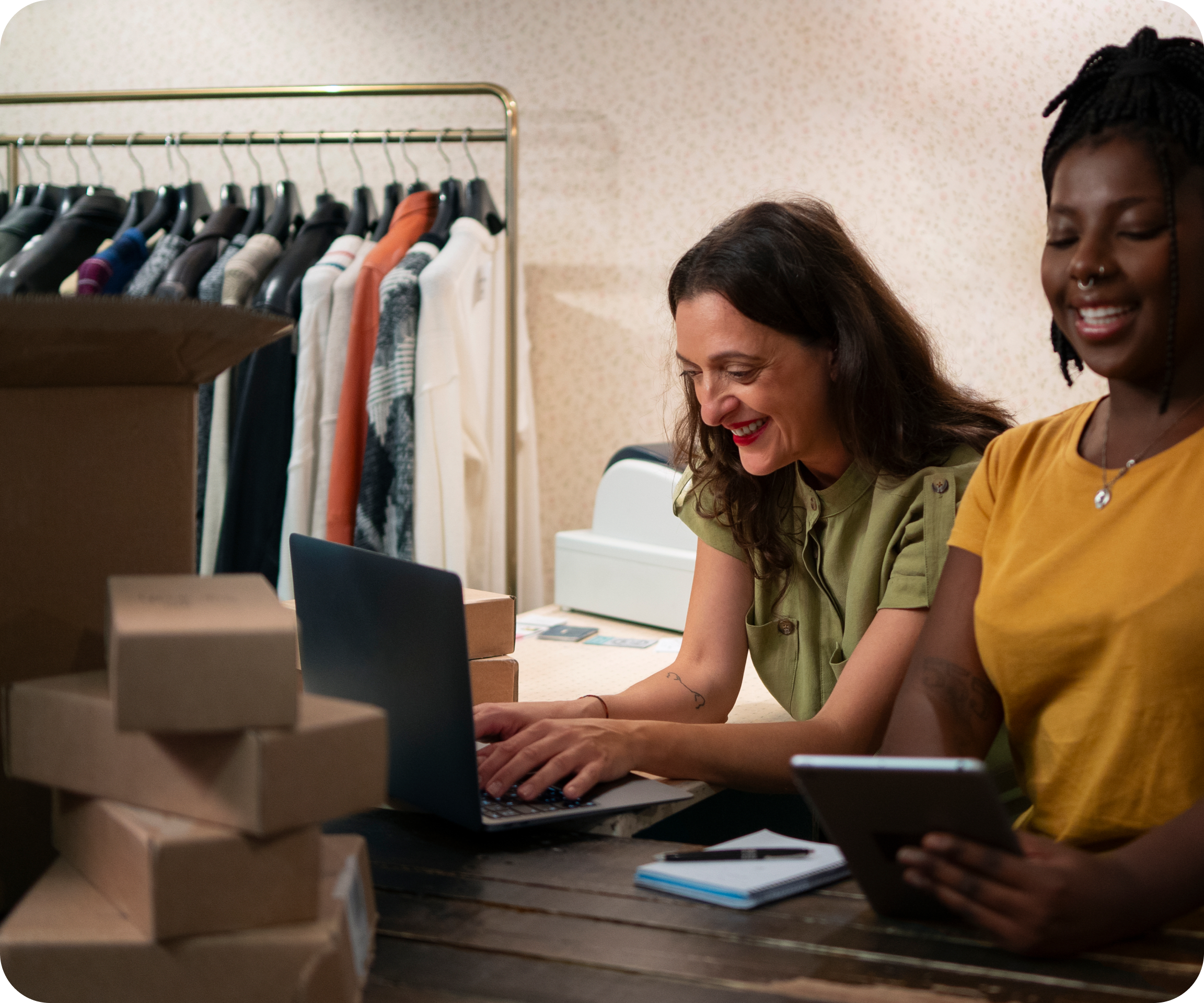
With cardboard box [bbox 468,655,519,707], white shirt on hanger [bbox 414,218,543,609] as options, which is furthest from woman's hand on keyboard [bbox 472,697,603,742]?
white shirt on hanger [bbox 414,218,543,609]

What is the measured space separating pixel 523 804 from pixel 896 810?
1.24 ft

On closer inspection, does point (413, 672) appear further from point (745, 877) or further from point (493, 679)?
point (493, 679)

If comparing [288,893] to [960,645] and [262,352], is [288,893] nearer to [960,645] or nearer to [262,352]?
[960,645]

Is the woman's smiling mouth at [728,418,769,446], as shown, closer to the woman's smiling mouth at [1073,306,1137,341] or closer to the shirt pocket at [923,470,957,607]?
the shirt pocket at [923,470,957,607]

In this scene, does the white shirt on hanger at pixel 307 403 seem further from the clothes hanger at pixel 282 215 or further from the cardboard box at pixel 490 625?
the cardboard box at pixel 490 625

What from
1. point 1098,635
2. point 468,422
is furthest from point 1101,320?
point 468,422

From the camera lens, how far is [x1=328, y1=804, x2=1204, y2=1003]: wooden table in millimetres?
678

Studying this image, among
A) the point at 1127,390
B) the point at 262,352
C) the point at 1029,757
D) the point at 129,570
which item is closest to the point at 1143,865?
the point at 1029,757

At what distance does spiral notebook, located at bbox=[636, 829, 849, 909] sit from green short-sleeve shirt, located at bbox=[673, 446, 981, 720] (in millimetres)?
415

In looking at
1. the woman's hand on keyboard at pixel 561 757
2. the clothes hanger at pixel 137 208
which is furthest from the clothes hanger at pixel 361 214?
the woman's hand on keyboard at pixel 561 757

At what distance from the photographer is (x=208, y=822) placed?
0.63m

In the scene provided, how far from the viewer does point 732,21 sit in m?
2.63

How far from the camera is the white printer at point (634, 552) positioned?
202 centimetres

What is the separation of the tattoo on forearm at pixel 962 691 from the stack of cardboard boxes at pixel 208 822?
529mm
